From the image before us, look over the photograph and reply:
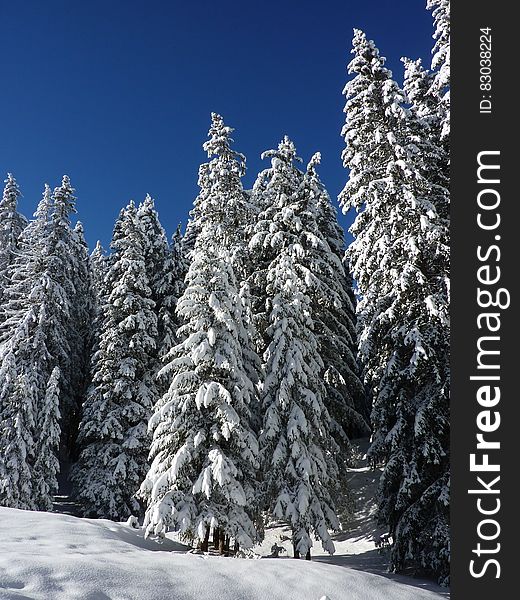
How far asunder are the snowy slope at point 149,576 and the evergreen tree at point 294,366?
7668 mm

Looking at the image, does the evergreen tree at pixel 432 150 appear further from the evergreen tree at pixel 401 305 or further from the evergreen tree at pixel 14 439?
the evergreen tree at pixel 14 439

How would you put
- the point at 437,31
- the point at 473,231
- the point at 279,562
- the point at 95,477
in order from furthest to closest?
1. the point at 95,477
2. the point at 437,31
3. the point at 279,562
4. the point at 473,231

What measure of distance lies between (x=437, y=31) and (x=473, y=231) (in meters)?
14.4

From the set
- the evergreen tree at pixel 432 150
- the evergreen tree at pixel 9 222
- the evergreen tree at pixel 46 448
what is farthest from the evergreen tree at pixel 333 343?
the evergreen tree at pixel 9 222

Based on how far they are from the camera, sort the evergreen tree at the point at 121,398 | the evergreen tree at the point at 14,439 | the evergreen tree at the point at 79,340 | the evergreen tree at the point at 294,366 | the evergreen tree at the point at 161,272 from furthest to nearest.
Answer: the evergreen tree at the point at 79,340, the evergreen tree at the point at 161,272, the evergreen tree at the point at 121,398, the evergreen tree at the point at 14,439, the evergreen tree at the point at 294,366

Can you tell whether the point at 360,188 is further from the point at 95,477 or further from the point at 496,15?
the point at 95,477

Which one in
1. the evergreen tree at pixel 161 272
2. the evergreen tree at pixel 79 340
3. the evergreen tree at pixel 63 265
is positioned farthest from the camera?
the evergreen tree at pixel 79 340

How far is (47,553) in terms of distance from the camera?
7.90 m

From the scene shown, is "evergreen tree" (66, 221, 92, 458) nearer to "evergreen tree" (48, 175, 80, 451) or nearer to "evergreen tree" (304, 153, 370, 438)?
"evergreen tree" (48, 175, 80, 451)

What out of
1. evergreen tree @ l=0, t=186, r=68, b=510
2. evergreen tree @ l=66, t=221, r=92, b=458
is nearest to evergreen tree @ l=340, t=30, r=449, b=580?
evergreen tree @ l=0, t=186, r=68, b=510

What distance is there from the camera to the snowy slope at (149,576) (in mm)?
6129

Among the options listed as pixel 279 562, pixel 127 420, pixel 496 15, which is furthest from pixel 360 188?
pixel 127 420

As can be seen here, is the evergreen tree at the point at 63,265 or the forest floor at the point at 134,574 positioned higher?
the evergreen tree at the point at 63,265

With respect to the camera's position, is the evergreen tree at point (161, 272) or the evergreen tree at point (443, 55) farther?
→ the evergreen tree at point (161, 272)
